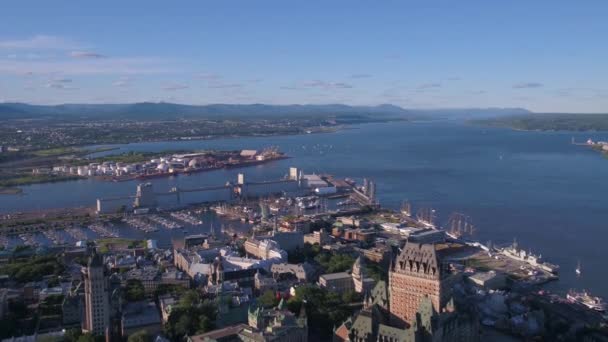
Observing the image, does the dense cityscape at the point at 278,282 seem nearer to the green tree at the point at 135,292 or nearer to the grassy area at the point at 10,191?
the green tree at the point at 135,292

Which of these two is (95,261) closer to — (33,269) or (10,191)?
(33,269)

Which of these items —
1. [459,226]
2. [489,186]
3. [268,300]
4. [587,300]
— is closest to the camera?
[268,300]

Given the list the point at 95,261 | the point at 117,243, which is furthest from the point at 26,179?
the point at 95,261

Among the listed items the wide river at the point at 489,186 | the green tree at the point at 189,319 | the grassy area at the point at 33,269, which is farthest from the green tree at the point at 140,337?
the wide river at the point at 489,186

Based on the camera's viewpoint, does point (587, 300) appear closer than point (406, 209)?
Yes

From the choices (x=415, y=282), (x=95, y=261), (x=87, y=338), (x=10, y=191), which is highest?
(x=95, y=261)

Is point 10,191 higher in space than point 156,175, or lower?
lower
